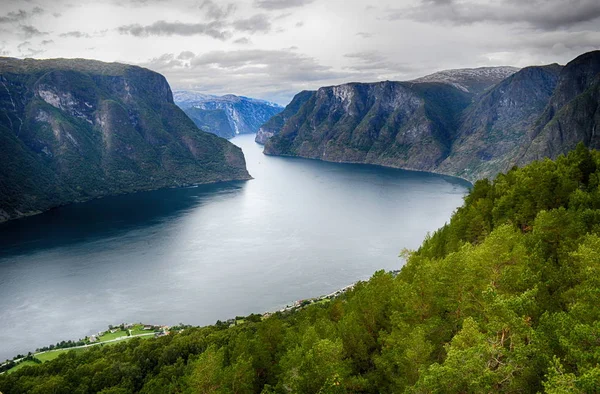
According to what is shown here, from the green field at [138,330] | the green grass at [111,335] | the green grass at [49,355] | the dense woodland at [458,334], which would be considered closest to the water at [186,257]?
the green field at [138,330]

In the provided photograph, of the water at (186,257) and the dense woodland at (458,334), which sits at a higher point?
the dense woodland at (458,334)

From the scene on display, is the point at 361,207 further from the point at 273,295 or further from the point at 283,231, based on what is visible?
the point at 273,295

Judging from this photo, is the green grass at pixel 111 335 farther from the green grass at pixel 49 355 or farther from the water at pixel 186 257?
the water at pixel 186 257

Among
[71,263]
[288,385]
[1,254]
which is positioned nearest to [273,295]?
[71,263]

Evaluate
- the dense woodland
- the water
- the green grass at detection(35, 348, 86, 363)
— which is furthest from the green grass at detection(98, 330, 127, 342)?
the dense woodland

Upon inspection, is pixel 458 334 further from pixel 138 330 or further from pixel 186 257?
pixel 186 257

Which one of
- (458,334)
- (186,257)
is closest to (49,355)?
(186,257)

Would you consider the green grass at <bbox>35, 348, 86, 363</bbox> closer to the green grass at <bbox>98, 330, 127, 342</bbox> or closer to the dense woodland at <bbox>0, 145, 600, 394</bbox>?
the green grass at <bbox>98, 330, 127, 342</bbox>
